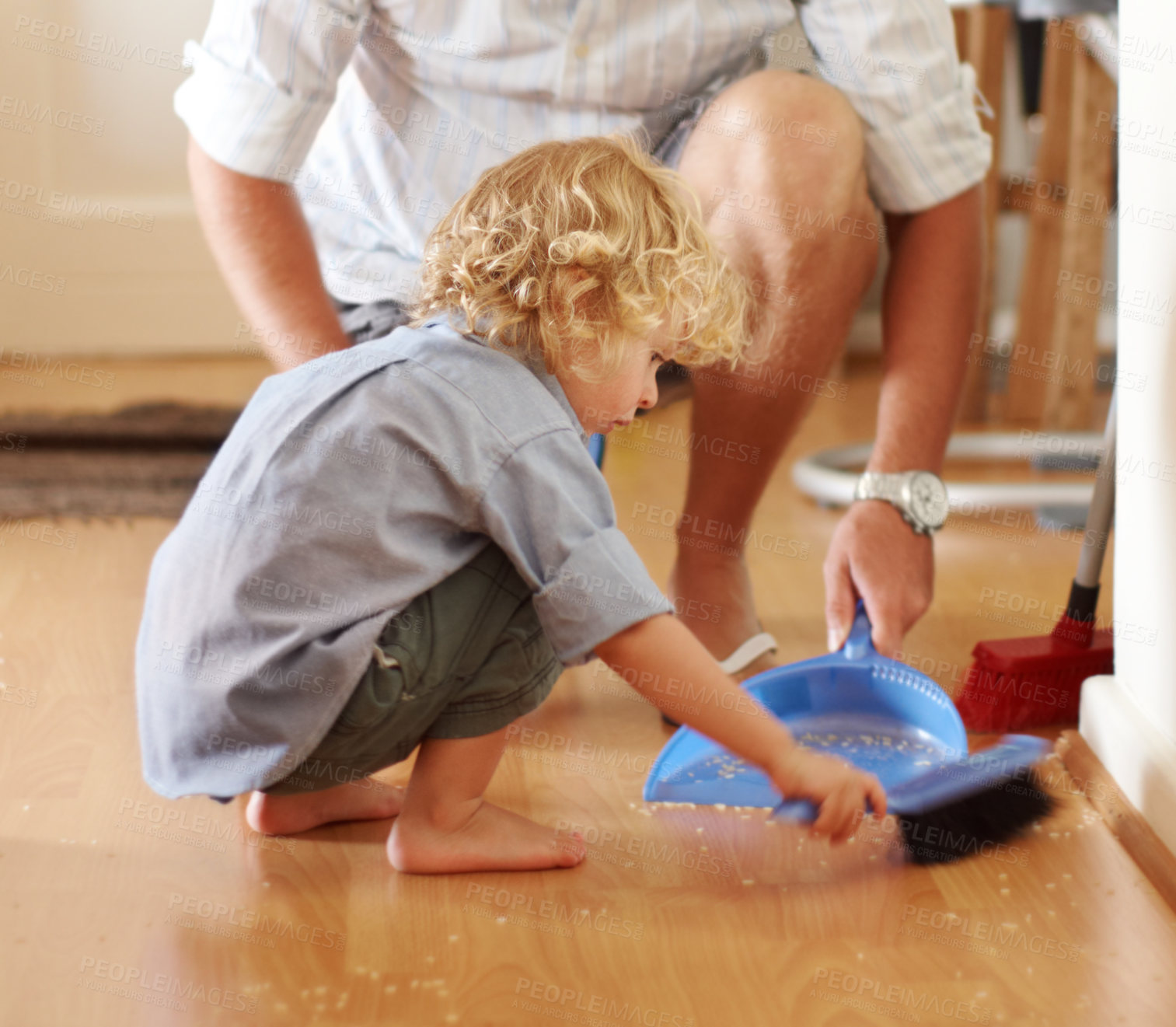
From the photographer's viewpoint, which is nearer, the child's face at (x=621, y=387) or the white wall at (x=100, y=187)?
the child's face at (x=621, y=387)

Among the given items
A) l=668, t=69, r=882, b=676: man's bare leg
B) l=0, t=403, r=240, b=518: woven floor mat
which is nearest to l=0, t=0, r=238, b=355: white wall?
l=0, t=403, r=240, b=518: woven floor mat

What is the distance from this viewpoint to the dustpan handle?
859 millimetres

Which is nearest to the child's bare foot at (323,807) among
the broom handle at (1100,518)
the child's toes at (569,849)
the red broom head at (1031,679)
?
the child's toes at (569,849)

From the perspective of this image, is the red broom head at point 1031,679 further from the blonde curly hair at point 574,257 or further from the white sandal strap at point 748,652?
the blonde curly hair at point 574,257

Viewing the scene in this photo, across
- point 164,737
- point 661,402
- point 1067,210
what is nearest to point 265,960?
point 164,737

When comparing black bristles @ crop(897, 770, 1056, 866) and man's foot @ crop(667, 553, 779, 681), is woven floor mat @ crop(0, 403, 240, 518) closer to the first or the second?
man's foot @ crop(667, 553, 779, 681)

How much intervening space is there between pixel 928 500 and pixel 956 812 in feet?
0.83

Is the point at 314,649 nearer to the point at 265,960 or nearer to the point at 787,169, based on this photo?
the point at 265,960

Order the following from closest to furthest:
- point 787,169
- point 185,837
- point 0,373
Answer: point 185,837 → point 787,169 → point 0,373

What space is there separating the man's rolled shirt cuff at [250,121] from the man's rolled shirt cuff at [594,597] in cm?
45

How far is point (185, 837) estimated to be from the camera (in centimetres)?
78

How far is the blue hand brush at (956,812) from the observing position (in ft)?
2.52

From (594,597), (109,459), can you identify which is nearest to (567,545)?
(594,597)

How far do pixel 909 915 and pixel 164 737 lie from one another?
0.44 m
